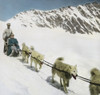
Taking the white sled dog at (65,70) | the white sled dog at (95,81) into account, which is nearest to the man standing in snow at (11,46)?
the white sled dog at (65,70)

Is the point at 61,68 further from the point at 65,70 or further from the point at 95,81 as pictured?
the point at 95,81

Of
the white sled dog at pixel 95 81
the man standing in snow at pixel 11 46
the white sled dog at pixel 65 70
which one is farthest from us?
the man standing in snow at pixel 11 46

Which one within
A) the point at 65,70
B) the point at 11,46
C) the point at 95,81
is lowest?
the point at 95,81

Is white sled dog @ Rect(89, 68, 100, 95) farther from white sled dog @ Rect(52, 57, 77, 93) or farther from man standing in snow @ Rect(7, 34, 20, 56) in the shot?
man standing in snow @ Rect(7, 34, 20, 56)

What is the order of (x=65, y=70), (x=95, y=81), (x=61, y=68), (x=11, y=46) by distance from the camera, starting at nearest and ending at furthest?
1. (x=95, y=81)
2. (x=65, y=70)
3. (x=61, y=68)
4. (x=11, y=46)

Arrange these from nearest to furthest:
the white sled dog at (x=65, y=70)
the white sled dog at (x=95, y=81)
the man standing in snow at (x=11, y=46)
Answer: the white sled dog at (x=95, y=81) < the white sled dog at (x=65, y=70) < the man standing in snow at (x=11, y=46)

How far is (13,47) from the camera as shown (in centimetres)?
1273

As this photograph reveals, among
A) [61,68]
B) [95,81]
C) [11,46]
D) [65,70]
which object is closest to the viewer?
[95,81]

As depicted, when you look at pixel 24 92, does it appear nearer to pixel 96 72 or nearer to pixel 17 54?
pixel 96 72

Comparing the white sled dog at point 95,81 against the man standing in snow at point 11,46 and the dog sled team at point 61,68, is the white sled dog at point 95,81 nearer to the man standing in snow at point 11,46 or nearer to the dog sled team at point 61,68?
the dog sled team at point 61,68

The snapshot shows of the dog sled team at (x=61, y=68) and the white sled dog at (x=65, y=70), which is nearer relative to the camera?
the dog sled team at (x=61, y=68)

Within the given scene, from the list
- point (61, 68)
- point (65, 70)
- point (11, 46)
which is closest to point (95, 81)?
point (65, 70)

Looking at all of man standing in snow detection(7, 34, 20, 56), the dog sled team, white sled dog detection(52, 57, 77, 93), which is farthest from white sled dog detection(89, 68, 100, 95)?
man standing in snow detection(7, 34, 20, 56)

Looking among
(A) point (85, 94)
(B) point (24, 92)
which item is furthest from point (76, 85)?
(B) point (24, 92)
